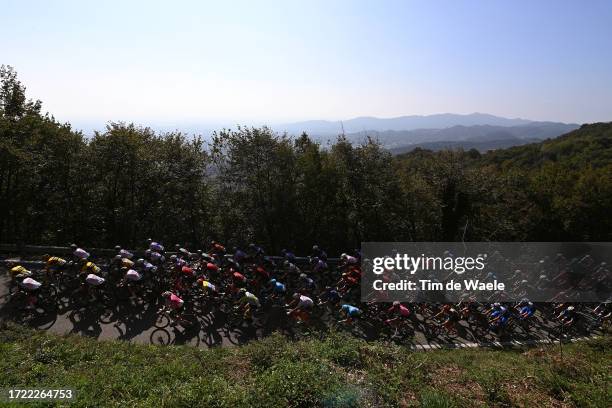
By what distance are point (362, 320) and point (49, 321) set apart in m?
11.2

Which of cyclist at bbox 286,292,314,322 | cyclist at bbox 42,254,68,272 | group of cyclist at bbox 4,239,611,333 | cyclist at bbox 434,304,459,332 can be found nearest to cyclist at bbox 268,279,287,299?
group of cyclist at bbox 4,239,611,333

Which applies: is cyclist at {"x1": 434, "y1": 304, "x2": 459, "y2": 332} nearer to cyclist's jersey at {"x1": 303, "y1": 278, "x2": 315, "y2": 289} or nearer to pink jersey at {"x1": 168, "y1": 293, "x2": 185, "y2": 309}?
cyclist's jersey at {"x1": 303, "y1": 278, "x2": 315, "y2": 289}

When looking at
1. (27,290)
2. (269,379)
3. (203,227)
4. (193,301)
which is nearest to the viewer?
(269,379)

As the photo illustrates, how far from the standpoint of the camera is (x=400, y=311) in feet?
46.4

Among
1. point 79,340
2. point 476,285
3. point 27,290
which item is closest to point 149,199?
point 27,290

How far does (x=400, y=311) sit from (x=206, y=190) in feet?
46.7

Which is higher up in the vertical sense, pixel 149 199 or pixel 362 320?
pixel 149 199

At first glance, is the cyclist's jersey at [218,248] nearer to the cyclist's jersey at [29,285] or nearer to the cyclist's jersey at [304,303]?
the cyclist's jersey at [304,303]

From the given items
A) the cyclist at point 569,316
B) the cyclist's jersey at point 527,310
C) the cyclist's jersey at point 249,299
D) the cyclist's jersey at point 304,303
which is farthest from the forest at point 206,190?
the cyclist's jersey at point 304,303

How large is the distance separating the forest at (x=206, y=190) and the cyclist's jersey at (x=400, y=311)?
739cm

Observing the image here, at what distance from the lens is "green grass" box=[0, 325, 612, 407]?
8.30 meters

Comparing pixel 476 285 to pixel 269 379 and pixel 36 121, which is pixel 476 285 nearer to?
pixel 269 379

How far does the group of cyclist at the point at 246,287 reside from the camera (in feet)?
44.8

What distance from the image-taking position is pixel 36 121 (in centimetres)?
2147
